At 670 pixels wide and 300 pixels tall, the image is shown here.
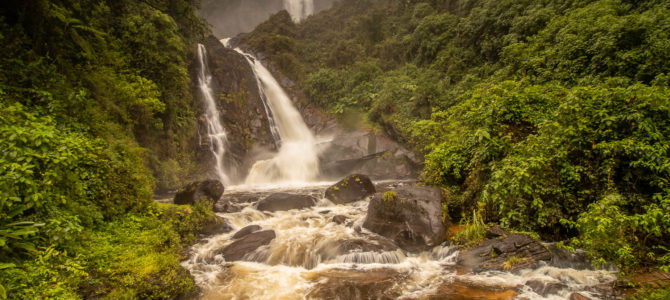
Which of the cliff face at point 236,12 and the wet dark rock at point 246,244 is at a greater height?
the cliff face at point 236,12

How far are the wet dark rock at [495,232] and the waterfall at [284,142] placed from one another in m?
12.6

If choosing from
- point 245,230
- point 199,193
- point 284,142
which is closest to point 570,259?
point 245,230

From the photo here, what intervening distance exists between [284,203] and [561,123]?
8.68m

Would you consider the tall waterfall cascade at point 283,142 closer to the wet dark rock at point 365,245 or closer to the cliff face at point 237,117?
the cliff face at point 237,117

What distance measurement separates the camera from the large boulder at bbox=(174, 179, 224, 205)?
30.7ft

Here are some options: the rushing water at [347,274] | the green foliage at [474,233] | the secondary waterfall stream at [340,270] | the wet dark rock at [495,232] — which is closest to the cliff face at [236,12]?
the secondary waterfall stream at [340,270]

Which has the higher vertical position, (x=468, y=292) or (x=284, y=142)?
(x=284, y=142)

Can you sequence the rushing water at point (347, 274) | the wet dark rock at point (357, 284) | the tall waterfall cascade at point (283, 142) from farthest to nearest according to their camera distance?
the tall waterfall cascade at point (283, 142) < the wet dark rock at point (357, 284) < the rushing water at point (347, 274)

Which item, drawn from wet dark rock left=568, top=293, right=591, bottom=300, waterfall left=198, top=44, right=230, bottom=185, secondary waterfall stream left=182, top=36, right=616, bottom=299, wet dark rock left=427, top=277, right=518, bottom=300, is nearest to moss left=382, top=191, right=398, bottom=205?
secondary waterfall stream left=182, top=36, right=616, bottom=299

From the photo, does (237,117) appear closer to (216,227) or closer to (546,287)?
(216,227)

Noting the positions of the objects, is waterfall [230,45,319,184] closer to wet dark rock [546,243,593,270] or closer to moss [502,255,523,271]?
moss [502,255,523,271]

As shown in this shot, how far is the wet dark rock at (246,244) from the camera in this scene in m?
6.82

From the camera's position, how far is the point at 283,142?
2116 centimetres

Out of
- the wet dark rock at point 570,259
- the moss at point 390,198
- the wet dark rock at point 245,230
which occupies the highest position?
the moss at point 390,198
